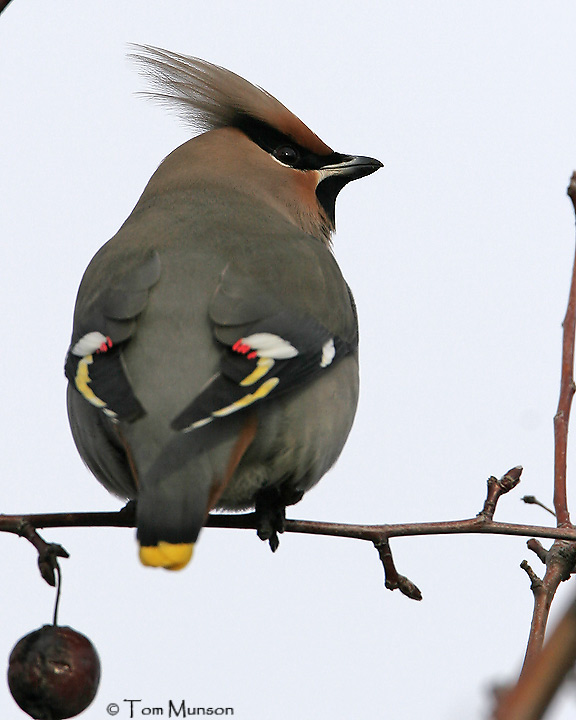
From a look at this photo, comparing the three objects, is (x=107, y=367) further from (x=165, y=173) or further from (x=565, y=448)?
(x=165, y=173)

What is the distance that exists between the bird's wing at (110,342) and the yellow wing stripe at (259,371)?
26cm

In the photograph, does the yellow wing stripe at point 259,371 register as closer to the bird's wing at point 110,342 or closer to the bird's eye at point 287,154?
the bird's wing at point 110,342

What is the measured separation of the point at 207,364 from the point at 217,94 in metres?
1.94

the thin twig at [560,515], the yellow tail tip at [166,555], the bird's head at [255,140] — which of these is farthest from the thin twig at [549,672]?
the bird's head at [255,140]

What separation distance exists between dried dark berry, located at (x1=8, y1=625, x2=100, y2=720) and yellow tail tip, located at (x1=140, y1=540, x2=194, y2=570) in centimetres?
31

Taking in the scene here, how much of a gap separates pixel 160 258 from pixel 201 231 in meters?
0.26

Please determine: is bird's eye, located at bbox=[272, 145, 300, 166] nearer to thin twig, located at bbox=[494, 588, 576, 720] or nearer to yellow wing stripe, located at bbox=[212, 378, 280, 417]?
yellow wing stripe, located at bbox=[212, 378, 280, 417]

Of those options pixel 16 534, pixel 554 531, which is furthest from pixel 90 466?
pixel 554 531

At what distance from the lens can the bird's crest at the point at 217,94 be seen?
4199 mm

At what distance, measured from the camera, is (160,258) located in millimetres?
3027

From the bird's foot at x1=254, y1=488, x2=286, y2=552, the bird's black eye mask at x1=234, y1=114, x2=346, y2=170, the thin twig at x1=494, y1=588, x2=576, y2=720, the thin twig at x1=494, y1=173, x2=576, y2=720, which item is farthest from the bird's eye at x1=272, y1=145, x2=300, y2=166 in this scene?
the thin twig at x1=494, y1=588, x2=576, y2=720

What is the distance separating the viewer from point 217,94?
13.9ft

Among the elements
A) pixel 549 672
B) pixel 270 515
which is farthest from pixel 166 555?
pixel 549 672

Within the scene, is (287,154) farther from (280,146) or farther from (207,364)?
(207,364)
